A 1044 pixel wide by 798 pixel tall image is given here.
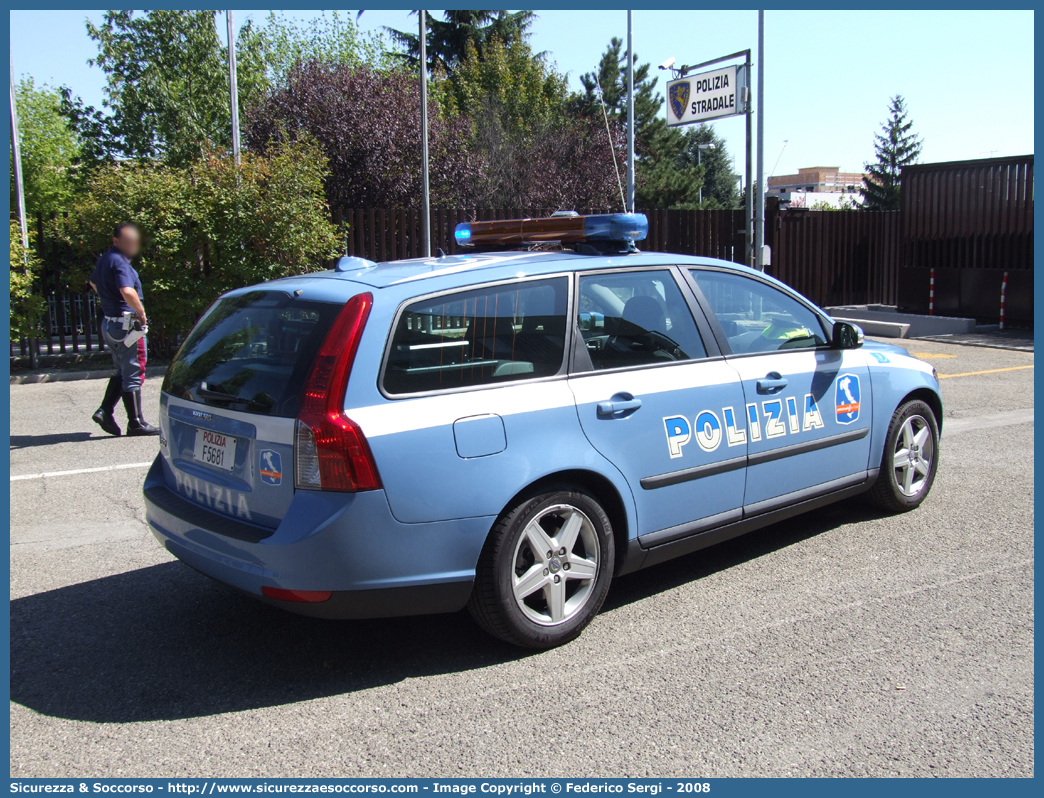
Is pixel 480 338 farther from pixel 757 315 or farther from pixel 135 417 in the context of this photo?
pixel 135 417

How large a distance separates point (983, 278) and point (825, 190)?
13108 cm

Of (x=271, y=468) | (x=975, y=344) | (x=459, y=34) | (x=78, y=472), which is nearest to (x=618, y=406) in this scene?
(x=271, y=468)

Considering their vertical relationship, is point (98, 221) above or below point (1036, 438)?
above

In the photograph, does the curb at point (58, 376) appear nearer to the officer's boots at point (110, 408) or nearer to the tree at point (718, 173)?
the officer's boots at point (110, 408)

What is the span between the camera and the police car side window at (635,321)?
3953 mm

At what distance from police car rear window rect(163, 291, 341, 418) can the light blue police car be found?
11mm

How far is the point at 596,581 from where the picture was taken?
3773 millimetres

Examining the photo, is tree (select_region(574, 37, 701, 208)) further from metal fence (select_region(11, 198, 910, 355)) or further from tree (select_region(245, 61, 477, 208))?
metal fence (select_region(11, 198, 910, 355))

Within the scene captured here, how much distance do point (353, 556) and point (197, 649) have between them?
1.03m

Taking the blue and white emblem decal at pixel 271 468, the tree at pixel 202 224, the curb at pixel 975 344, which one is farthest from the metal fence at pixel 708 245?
the blue and white emblem decal at pixel 271 468

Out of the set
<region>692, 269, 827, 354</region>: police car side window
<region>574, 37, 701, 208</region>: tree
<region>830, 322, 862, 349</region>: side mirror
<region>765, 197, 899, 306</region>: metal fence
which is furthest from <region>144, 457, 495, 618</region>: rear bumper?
<region>574, 37, 701, 208</region>: tree

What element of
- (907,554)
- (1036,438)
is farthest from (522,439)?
(1036,438)

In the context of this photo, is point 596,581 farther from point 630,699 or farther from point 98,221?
point 98,221

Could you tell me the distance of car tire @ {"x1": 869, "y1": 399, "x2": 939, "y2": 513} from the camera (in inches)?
205
